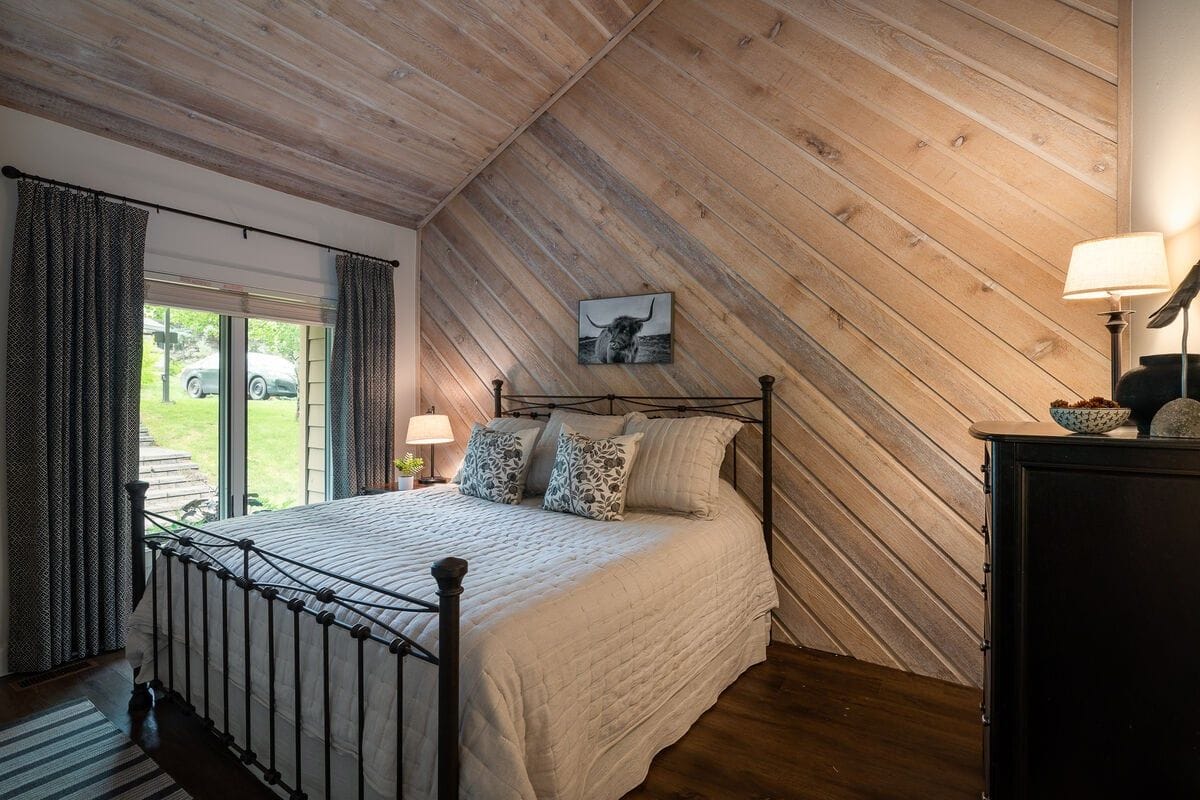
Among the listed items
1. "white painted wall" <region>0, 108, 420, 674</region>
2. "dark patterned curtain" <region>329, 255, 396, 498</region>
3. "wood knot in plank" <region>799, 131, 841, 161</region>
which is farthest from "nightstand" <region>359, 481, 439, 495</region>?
"wood knot in plank" <region>799, 131, 841, 161</region>

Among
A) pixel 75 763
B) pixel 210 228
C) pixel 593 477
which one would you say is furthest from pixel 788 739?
pixel 210 228

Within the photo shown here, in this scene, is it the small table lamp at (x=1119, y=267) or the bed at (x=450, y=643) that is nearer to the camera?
the bed at (x=450, y=643)

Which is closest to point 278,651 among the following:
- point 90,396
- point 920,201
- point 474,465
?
point 474,465

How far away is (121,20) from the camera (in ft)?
7.77

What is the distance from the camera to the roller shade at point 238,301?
304 centimetres

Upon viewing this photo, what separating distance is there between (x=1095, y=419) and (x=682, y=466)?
5.07 ft

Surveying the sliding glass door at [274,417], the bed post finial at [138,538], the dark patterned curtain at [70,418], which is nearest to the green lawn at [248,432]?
the sliding glass door at [274,417]

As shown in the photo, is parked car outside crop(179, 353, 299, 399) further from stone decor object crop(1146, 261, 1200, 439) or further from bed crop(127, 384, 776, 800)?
stone decor object crop(1146, 261, 1200, 439)

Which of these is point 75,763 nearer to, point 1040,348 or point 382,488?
point 382,488

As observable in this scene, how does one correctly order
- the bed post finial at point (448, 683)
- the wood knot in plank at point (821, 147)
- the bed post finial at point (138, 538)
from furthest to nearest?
the wood knot in plank at point (821, 147) → the bed post finial at point (138, 538) → the bed post finial at point (448, 683)

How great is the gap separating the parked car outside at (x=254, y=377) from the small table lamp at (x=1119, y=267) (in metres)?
3.90

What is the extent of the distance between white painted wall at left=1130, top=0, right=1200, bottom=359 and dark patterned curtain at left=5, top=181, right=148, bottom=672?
398 centimetres

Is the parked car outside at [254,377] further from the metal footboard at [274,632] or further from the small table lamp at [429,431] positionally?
the metal footboard at [274,632]

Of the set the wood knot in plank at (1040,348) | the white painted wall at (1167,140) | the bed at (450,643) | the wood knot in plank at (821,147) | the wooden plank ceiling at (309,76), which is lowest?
the bed at (450,643)
